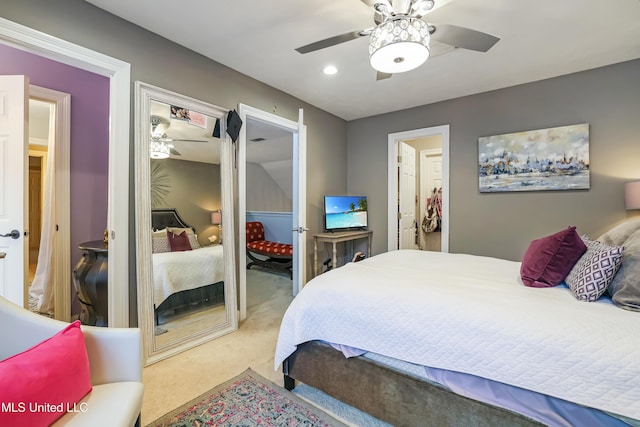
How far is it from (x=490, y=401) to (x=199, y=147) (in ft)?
8.81

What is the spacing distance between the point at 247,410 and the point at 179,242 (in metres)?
1.46

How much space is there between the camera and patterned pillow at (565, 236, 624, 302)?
52.0 inches

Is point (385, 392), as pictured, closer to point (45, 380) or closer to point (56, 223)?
point (45, 380)

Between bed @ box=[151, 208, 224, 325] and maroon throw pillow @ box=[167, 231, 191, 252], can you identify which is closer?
bed @ box=[151, 208, 224, 325]

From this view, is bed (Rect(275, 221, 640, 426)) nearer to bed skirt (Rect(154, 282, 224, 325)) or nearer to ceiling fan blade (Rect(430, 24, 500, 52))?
bed skirt (Rect(154, 282, 224, 325))

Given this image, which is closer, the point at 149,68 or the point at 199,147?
the point at 149,68

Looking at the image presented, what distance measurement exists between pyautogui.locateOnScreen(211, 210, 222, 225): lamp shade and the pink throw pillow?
155cm

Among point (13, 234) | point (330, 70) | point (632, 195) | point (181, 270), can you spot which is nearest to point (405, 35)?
point (330, 70)

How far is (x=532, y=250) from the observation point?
179 cm

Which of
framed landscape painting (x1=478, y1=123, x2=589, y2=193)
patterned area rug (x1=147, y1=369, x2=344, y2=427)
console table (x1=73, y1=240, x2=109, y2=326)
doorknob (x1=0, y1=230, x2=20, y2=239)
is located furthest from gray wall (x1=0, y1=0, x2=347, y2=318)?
framed landscape painting (x1=478, y1=123, x2=589, y2=193)

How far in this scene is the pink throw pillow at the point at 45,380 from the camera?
83 centimetres

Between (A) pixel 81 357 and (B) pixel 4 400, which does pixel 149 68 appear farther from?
(B) pixel 4 400

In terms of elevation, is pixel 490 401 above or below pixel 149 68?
below

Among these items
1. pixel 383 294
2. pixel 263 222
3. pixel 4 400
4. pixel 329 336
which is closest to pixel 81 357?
pixel 4 400
